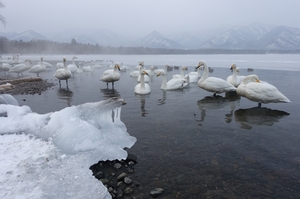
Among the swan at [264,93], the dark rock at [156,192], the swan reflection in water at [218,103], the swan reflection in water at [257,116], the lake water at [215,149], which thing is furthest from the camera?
the swan reflection in water at [218,103]

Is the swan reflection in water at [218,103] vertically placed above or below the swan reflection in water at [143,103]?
above

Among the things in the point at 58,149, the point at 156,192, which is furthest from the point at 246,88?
the point at 58,149

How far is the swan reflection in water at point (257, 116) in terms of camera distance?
7617 millimetres

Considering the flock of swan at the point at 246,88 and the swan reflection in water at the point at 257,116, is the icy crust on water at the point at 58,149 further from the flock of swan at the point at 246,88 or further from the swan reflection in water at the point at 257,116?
the flock of swan at the point at 246,88

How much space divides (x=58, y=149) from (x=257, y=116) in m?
7.54

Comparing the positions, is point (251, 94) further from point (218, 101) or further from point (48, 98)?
point (48, 98)

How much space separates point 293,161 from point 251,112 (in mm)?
4223

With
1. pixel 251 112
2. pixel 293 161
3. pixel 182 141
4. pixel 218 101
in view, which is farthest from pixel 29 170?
pixel 218 101

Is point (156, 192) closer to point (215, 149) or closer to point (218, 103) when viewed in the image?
point (215, 149)

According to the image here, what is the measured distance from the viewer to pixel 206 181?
435 cm

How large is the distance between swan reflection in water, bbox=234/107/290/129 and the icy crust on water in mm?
4548

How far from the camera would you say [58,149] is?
5090 mm

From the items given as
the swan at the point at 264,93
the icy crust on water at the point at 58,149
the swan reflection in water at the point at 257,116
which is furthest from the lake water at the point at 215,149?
the icy crust on water at the point at 58,149

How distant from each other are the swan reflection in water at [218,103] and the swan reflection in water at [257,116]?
0.41m
